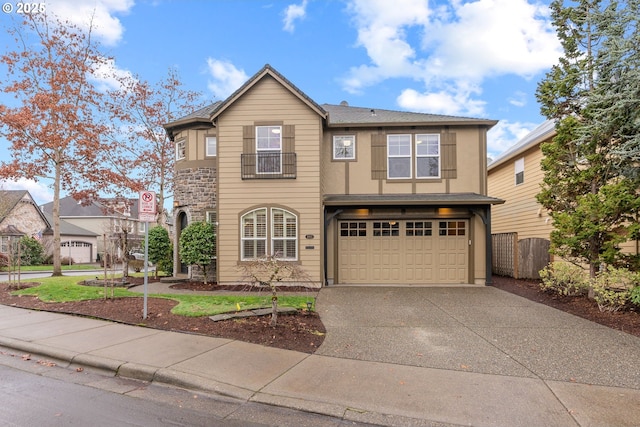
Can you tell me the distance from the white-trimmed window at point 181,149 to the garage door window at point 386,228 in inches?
300

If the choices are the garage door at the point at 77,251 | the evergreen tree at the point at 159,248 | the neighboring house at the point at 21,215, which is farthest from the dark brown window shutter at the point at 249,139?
the garage door at the point at 77,251

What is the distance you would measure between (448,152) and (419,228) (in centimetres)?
284

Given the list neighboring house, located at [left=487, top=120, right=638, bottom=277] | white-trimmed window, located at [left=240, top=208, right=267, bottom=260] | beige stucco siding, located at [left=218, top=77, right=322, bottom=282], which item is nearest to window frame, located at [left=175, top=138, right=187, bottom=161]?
beige stucco siding, located at [left=218, top=77, right=322, bottom=282]

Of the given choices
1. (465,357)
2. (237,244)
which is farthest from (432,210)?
(465,357)

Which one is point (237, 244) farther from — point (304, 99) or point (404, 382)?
point (404, 382)

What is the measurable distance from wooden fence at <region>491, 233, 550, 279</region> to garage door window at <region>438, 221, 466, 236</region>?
2.65 m

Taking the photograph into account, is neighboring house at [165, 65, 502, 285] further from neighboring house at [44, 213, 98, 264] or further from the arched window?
neighboring house at [44, 213, 98, 264]

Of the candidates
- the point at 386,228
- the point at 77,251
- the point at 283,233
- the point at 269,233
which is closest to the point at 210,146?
the point at 269,233

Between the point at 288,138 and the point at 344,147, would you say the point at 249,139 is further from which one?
the point at 344,147

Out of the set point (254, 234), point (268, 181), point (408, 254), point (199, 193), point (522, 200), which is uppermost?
point (268, 181)

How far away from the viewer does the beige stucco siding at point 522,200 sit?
14422mm

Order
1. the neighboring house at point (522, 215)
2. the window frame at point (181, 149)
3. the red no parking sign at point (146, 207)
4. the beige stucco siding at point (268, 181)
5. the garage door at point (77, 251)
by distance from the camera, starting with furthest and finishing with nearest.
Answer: the garage door at point (77, 251) → the window frame at point (181, 149) → the neighboring house at point (522, 215) → the beige stucco siding at point (268, 181) → the red no parking sign at point (146, 207)

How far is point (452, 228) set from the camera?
1273cm

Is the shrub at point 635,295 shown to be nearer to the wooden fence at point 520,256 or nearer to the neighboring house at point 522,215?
the neighboring house at point 522,215
